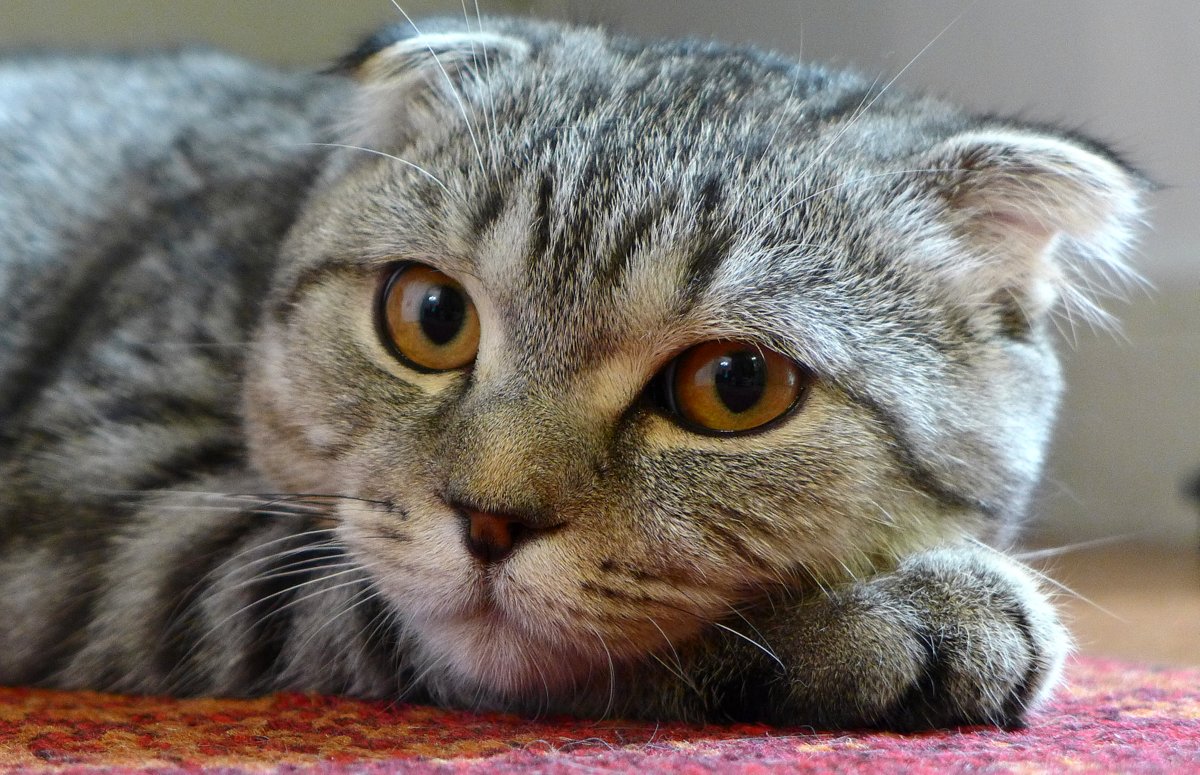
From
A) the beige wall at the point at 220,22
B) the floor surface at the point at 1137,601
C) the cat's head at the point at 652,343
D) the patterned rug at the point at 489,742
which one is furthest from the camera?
the beige wall at the point at 220,22

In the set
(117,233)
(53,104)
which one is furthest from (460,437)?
(53,104)

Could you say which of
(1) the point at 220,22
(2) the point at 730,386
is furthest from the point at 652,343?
(1) the point at 220,22

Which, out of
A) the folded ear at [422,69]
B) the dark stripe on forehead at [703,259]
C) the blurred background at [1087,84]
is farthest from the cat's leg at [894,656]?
the blurred background at [1087,84]

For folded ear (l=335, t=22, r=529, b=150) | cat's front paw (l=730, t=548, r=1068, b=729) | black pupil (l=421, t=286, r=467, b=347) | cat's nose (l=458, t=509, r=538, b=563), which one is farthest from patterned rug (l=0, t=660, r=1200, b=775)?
folded ear (l=335, t=22, r=529, b=150)

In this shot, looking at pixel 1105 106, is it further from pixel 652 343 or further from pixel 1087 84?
pixel 652 343

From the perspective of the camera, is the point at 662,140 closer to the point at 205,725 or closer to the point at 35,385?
the point at 205,725

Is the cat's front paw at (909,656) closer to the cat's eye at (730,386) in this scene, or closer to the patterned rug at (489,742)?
the patterned rug at (489,742)

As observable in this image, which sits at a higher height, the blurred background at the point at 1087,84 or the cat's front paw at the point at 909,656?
the blurred background at the point at 1087,84
